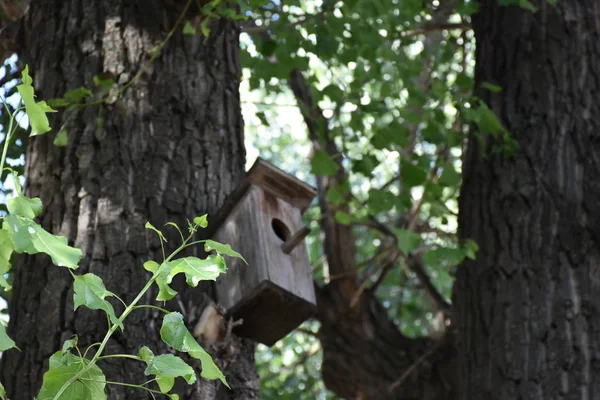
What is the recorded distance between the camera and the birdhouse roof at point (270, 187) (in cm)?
255

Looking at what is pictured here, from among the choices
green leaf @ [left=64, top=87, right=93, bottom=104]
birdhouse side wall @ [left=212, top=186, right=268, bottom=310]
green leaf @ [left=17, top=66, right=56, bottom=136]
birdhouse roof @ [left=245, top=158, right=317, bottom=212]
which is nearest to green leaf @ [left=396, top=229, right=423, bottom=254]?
birdhouse roof @ [left=245, top=158, right=317, bottom=212]

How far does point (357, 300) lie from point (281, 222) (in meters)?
2.77

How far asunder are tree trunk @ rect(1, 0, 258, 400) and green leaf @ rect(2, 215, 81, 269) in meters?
1.11

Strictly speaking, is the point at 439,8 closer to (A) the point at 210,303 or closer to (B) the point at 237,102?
(B) the point at 237,102

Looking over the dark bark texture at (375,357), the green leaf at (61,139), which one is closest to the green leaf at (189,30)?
the green leaf at (61,139)

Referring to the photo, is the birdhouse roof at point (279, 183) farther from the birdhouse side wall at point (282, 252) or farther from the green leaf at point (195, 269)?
the green leaf at point (195, 269)

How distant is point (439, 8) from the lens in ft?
16.7

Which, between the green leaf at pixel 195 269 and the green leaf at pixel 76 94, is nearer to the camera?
the green leaf at pixel 195 269

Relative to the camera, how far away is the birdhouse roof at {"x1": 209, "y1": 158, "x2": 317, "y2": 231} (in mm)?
2553

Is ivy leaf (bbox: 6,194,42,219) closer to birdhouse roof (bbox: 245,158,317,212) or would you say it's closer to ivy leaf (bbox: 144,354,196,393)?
ivy leaf (bbox: 144,354,196,393)

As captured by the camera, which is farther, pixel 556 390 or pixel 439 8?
pixel 439 8

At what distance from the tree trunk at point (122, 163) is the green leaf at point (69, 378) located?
91cm

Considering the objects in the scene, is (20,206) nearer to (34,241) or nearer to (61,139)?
(34,241)

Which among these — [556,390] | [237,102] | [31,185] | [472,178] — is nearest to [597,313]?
[556,390]
